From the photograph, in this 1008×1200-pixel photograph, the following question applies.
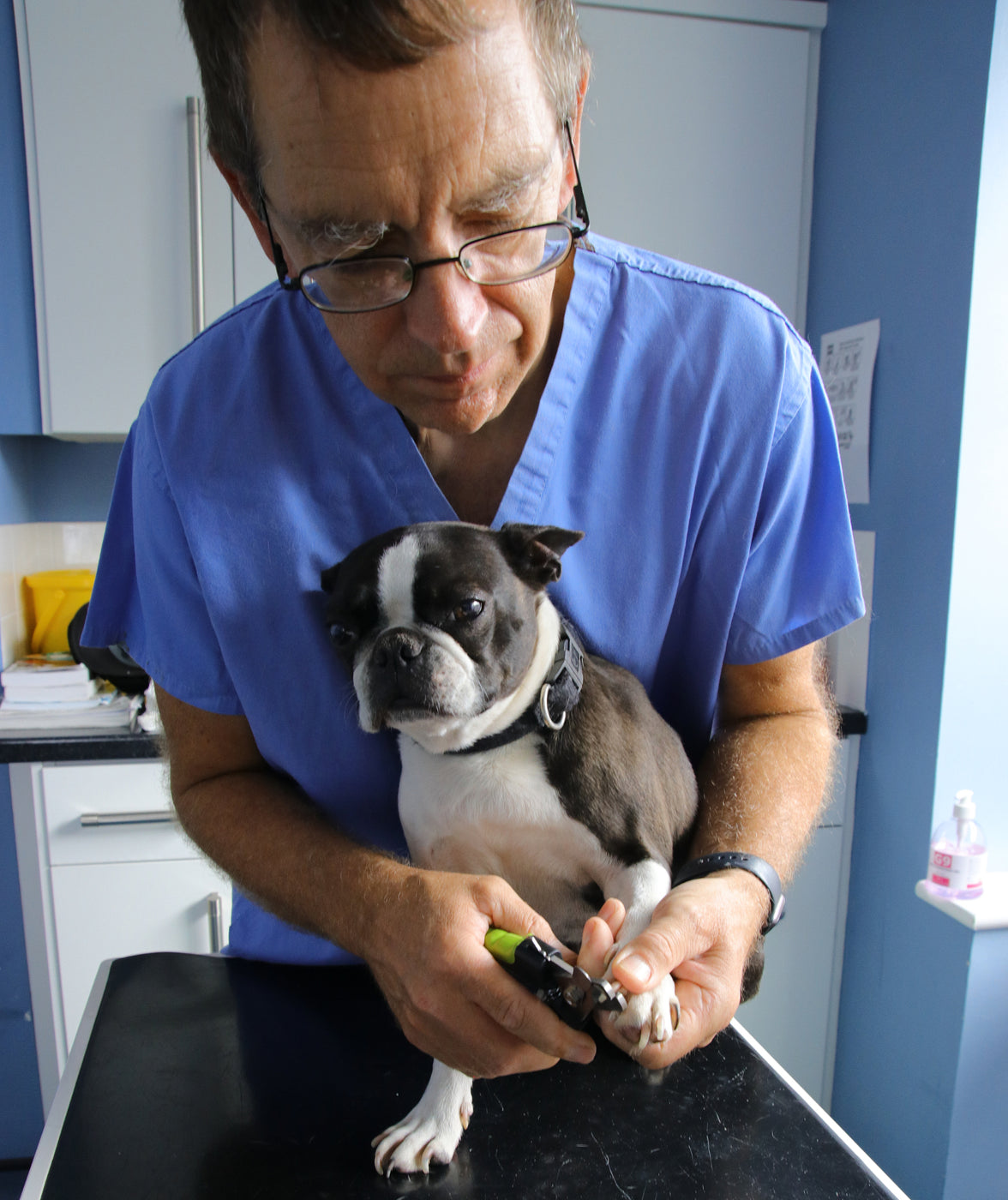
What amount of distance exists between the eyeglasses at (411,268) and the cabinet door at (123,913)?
1510mm

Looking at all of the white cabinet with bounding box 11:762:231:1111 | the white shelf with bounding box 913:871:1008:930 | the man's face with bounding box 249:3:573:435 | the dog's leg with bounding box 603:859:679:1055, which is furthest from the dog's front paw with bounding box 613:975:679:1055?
the white cabinet with bounding box 11:762:231:1111

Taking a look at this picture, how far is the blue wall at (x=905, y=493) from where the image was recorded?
1.74 m

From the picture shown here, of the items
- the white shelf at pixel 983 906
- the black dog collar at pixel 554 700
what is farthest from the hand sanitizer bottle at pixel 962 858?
the black dog collar at pixel 554 700

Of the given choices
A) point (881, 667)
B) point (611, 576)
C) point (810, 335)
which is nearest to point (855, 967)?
point (881, 667)

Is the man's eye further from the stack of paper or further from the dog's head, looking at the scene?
the stack of paper

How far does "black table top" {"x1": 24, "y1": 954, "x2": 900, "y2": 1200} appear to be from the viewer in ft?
2.26

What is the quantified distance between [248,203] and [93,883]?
→ 156 cm

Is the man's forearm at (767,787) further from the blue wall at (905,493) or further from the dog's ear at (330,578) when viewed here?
the blue wall at (905,493)

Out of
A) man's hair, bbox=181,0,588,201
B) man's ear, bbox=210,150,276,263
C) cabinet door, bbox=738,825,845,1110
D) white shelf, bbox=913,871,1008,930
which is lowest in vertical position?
cabinet door, bbox=738,825,845,1110

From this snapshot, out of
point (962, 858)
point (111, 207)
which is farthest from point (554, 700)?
point (111, 207)

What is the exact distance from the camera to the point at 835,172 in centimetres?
216

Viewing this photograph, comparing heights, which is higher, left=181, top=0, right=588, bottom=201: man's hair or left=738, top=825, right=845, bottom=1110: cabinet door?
left=181, top=0, right=588, bottom=201: man's hair

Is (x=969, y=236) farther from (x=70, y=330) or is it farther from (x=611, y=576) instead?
(x=70, y=330)

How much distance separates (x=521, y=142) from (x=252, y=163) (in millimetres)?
202
